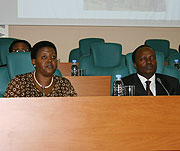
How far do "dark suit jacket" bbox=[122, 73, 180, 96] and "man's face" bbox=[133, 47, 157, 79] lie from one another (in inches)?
2.7

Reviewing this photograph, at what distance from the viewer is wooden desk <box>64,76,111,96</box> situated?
3865 mm

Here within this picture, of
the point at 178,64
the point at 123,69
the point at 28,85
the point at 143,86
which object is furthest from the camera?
the point at 178,64

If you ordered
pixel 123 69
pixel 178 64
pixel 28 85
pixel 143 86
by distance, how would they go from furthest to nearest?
pixel 178 64
pixel 123 69
pixel 143 86
pixel 28 85

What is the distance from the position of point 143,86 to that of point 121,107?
1.47 m

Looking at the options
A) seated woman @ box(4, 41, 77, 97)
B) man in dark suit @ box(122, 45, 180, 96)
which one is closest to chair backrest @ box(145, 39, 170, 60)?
man in dark suit @ box(122, 45, 180, 96)

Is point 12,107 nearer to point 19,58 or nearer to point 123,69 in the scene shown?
point 19,58

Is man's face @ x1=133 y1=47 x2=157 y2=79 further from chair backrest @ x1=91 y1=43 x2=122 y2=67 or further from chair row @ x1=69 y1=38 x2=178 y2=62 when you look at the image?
chair row @ x1=69 y1=38 x2=178 y2=62

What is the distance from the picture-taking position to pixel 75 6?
6586mm

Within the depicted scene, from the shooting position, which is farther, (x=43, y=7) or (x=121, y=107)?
(x=43, y=7)

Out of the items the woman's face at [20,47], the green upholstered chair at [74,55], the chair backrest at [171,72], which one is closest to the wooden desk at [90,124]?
the chair backrest at [171,72]

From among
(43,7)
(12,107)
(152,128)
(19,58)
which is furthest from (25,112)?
(43,7)

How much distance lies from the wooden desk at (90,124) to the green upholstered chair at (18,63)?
5.30 ft

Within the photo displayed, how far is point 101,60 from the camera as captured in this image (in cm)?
453

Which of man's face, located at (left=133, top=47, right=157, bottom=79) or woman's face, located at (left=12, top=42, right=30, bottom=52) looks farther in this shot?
woman's face, located at (left=12, top=42, right=30, bottom=52)
